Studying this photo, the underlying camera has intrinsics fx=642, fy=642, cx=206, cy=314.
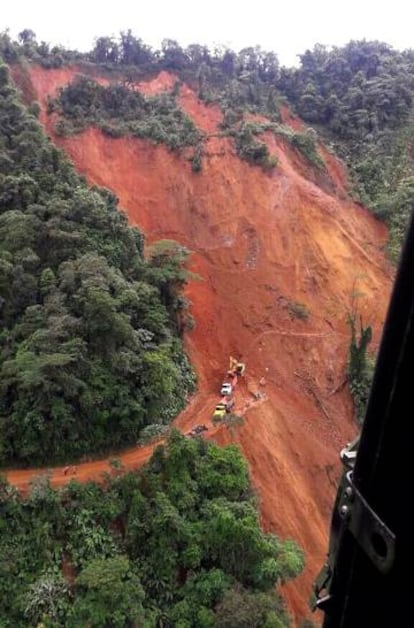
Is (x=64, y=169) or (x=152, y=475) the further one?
(x=64, y=169)

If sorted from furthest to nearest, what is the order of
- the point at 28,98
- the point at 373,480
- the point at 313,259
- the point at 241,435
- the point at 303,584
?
1. the point at 28,98
2. the point at 313,259
3. the point at 241,435
4. the point at 303,584
5. the point at 373,480

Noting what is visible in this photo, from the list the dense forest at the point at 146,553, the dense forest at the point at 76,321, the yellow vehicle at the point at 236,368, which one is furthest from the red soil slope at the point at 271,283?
the dense forest at the point at 146,553

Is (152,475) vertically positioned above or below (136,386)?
below

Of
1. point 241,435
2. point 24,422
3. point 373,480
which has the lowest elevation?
point 241,435

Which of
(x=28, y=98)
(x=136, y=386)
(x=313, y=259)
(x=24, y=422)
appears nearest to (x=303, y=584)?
(x=136, y=386)

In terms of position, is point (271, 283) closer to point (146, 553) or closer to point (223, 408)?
point (223, 408)

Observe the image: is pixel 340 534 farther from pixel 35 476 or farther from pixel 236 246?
pixel 236 246

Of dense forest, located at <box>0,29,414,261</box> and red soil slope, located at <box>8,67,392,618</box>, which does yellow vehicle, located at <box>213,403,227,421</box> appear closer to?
red soil slope, located at <box>8,67,392,618</box>

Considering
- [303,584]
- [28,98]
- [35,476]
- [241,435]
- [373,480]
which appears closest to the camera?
[373,480]
